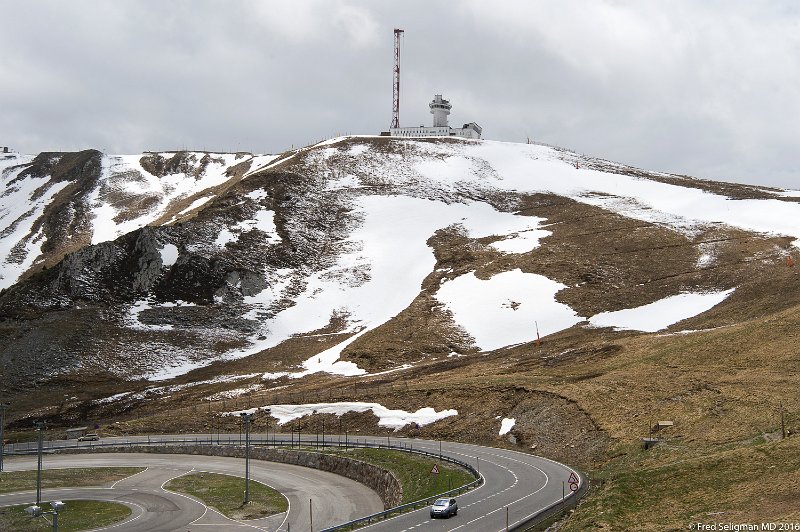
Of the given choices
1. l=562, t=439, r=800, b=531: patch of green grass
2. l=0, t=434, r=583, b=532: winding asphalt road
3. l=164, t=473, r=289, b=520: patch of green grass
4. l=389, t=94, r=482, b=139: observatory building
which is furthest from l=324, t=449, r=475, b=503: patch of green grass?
l=389, t=94, r=482, b=139: observatory building

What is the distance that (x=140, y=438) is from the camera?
2869 inches

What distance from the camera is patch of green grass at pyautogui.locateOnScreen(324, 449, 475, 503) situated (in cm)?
4300

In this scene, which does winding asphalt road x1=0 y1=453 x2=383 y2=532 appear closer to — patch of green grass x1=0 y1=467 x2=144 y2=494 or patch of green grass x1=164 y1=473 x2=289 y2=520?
patch of green grass x1=164 y1=473 x2=289 y2=520

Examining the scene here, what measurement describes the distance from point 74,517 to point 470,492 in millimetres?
23831

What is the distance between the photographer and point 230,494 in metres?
50.2

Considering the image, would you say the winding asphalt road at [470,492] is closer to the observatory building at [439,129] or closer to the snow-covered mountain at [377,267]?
the snow-covered mountain at [377,267]

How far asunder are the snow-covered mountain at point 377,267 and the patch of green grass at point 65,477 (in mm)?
32043

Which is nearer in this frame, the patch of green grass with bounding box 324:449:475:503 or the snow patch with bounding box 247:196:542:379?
the patch of green grass with bounding box 324:449:475:503

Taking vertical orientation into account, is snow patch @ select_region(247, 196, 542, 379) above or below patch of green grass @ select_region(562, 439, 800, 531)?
Result: above

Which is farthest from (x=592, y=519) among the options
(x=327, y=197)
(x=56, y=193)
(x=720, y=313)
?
(x=56, y=193)

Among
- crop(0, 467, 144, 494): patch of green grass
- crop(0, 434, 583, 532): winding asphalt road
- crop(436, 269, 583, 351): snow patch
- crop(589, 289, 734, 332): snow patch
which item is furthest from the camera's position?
crop(436, 269, 583, 351): snow patch

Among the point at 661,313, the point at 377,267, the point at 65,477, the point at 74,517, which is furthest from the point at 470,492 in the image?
the point at 377,267

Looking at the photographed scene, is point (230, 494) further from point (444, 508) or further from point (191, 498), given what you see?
point (444, 508)

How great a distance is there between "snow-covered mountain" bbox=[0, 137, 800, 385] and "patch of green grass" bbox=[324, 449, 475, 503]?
31.7 metres
